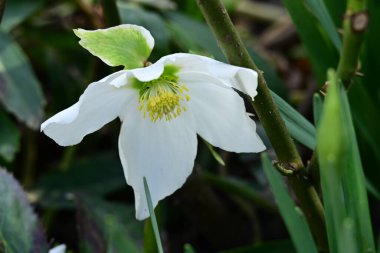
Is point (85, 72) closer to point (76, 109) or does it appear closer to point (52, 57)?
point (52, 57)

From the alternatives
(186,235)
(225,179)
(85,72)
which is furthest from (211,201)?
(85,72)

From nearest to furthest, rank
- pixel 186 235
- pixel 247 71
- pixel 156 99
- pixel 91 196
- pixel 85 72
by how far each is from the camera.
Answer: pixel 247 71
pixel 156 99
pixel 91 196
pixel 186 235
pixel 85 72

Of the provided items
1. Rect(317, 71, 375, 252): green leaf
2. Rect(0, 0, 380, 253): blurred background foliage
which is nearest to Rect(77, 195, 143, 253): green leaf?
Rect(0, 0, 380, 253): blurred background foliage

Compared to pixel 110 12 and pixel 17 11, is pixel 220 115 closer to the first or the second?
pixel 110 12

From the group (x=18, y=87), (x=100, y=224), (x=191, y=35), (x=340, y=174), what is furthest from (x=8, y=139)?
(x=340, y=174)

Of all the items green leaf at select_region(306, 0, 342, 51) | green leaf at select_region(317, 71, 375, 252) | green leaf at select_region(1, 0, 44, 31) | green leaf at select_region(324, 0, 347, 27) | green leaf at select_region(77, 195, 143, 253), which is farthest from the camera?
green leaf at select_region(1, 0, 44, 31)

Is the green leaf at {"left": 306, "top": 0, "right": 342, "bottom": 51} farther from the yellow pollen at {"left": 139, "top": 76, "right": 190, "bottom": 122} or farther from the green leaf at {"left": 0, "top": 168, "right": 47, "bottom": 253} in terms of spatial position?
the green leaf at {"left": 0, "top": 168, "right": 47, "bottom": 253}

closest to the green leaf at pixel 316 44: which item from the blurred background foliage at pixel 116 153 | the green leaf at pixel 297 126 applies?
the blurred background foliage at pixel 116 153
